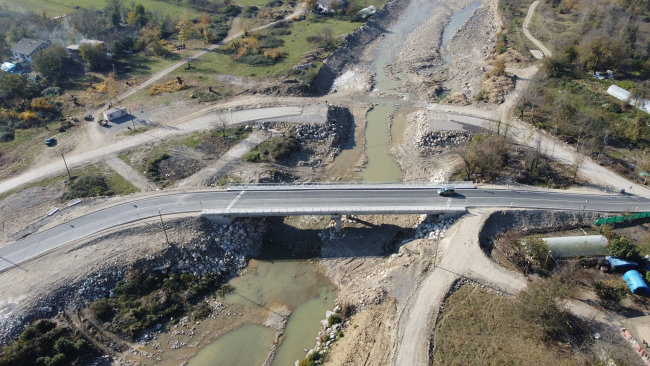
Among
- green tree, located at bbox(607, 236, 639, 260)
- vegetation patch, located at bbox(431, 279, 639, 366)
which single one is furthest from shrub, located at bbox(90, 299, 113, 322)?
green tree, located at bbox(607, 236, 639, 260)

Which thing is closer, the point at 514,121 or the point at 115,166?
the point at 115,166

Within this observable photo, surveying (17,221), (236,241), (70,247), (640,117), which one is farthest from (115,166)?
(640,117)

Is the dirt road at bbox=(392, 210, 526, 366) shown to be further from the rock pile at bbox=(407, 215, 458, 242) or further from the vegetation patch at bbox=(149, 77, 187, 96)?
the vegetation patch at bbox=(149, 77, 187, 96)

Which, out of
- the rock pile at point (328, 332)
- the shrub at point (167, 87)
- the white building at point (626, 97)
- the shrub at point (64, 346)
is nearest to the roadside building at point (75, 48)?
the shrub at point (167, 87)

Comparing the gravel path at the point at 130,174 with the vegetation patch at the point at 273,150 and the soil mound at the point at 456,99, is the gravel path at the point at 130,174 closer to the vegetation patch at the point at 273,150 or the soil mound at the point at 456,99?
the vegetation patch at the point at 273,150

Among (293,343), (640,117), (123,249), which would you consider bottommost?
(293,343)

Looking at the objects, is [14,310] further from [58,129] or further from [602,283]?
[602,283]
